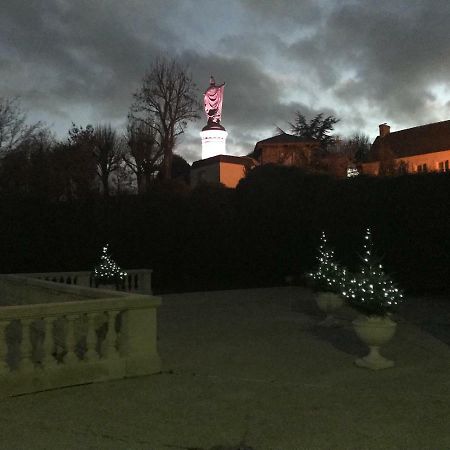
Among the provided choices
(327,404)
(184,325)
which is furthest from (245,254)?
(327,404)

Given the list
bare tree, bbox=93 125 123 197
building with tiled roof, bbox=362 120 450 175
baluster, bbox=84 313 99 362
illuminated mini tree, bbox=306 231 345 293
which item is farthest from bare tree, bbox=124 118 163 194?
baluster, bbox=84 313 99 362

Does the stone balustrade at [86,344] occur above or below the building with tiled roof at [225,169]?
below

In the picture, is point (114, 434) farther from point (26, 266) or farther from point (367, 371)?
point (26, 266)

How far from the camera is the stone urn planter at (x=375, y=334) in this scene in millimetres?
7570

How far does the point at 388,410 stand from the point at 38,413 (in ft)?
11.5

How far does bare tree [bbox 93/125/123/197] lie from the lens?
38.2 meters

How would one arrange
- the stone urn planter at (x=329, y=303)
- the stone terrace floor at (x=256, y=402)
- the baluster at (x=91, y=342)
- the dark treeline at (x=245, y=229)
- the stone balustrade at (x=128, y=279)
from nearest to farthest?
the stone terrace floor at (x=256, y=402) → the baluster at (x=91, y=342) → the stone urn planter at (x=329, y=303) → the stone balustrade at (x=128, y=279) → the dark treeline at (x=245, y=229)

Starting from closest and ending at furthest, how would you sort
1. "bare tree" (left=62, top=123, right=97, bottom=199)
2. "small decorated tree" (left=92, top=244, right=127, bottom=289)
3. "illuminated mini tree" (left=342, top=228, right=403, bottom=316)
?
1. "illuminated mini tree" (left=342, top=228, right=403, bottom=316)
2. "small decorated tree" (left=92, top=244, right=127, bottom=289)
3. "bare tree" (left=62, top=123, right=97, bottom=199)

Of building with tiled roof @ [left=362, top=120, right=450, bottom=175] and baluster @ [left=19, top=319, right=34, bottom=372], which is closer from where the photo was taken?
baluster @ [left=19, top=319, right=34, bottom=372]

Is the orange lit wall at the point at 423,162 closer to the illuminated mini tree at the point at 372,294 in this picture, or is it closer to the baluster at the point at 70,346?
the illuminated mini tree at the point at 372,294

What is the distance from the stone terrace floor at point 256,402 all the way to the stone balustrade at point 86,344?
182mm

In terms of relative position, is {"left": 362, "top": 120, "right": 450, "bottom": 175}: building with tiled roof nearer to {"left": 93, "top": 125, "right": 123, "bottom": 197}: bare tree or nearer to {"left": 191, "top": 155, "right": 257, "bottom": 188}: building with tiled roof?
{"left": 191, "top": 155, "right": 257, "bottom": 188}: building with tiled roof

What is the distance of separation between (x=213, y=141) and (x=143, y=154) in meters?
12.1

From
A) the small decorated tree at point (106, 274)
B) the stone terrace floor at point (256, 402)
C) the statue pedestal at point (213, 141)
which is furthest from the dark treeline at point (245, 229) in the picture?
the statue pedestal at point (213, 141)
